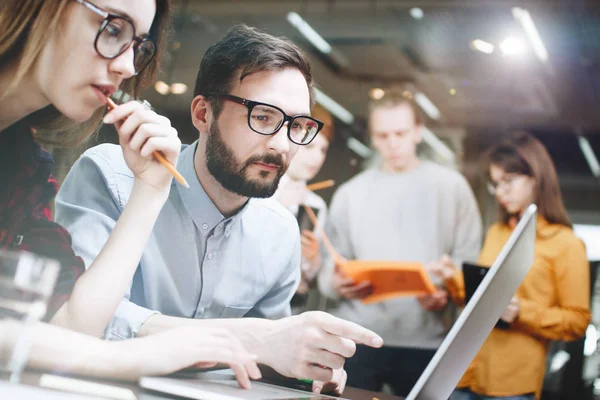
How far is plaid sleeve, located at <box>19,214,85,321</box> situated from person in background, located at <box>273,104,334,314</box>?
55cm

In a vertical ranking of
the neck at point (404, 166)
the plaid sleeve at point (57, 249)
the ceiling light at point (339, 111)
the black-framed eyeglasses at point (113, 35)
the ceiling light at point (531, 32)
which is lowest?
the plaid sleeve at point (57, 249)

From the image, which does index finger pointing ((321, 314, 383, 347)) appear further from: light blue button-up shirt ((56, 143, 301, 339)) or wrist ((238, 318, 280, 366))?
light blue button-up shirt ((56, 143, 301, 339))

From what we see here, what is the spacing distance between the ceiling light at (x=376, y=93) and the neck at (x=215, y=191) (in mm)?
1714

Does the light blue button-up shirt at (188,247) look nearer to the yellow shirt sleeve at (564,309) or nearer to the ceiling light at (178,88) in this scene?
the ceiling light at (178,88)

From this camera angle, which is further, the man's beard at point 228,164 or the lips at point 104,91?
the man's beard at point 228,164

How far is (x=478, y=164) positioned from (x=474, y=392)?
105cm

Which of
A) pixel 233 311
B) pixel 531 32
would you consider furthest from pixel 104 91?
pixel 531 32

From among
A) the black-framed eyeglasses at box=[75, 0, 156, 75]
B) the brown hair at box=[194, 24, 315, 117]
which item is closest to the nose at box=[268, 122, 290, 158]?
the brown hair at box=[194, 24, 315, 117]

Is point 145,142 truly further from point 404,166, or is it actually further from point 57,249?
point 404,166

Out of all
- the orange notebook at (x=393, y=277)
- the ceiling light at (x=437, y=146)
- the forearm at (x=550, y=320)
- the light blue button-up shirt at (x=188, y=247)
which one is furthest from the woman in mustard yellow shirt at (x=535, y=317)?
the light blue button-up shirt at (x=188, y=247)

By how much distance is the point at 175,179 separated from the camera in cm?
132

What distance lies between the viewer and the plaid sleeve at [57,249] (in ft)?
3.95

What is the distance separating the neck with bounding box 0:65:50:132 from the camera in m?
1.20

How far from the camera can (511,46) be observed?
10.2 feet
